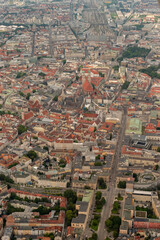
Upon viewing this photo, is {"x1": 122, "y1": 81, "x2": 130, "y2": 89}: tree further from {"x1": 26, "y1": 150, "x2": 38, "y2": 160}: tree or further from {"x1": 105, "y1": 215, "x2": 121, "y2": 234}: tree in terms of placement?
{"x1": 105, "y1": 215, "x2": 121, "y2": 234}: tree

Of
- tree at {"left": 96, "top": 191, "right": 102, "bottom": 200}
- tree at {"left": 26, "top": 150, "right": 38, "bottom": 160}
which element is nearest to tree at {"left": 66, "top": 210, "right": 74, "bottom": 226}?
tree at {"left": 96, "top": 191, "right": 102, "bottom": 200}

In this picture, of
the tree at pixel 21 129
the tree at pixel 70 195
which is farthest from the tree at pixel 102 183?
the tree at pixel 21 129

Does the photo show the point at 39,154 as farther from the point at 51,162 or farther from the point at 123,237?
the point at 123,237

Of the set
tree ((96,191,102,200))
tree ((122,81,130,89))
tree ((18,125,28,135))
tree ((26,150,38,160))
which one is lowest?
tree ((122,81,130,89))

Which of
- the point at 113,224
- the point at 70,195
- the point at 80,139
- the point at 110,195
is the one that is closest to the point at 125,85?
the point at 80,139

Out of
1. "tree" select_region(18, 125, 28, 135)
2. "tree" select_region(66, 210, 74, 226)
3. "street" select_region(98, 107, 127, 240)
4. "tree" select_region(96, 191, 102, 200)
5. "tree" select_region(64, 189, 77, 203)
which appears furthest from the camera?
"tree" select_region(18, 125, 28, 135)

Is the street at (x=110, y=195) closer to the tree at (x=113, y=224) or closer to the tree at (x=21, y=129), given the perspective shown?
the tree at (x=113, y=224)

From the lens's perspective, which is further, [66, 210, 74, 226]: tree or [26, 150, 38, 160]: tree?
[26, 150, 38, 160]: tree

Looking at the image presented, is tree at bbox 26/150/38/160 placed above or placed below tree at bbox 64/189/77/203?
below
